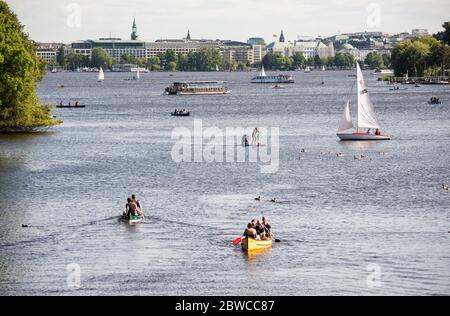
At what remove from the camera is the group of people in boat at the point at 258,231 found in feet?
195

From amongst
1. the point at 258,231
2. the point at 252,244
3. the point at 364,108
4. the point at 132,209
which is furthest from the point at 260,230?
the point at 364,108

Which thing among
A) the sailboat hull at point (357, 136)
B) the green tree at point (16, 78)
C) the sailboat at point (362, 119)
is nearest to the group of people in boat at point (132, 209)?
the sailboat hull at point (357, 136)

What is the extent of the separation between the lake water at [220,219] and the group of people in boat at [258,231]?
980 mm

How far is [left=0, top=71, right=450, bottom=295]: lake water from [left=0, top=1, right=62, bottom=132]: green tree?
5069 mm

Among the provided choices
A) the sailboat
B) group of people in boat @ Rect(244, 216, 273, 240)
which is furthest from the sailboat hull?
group of people in boat @ Rect(244, 216, 273, 240)

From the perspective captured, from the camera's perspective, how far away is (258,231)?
60406mm

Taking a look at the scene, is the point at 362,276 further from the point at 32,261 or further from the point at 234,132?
the point at 234,132

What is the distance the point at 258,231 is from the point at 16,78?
67807 mm

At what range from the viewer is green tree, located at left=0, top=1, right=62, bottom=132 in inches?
4801

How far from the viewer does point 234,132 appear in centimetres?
13950

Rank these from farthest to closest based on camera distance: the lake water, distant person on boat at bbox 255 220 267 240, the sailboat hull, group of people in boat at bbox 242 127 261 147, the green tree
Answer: the green tree, the sailboat hull, group of people in boat at bbox 242 127 261 147, distant person on boat at bbox 255 220 267 240, the lake water

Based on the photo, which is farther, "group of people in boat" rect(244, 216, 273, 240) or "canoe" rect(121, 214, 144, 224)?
"canoe" rect(121, 214, 144, 224)

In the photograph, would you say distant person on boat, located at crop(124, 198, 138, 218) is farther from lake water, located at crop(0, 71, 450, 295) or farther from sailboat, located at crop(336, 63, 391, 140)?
sailboat, located at crop(336, 63, 391, 140)
